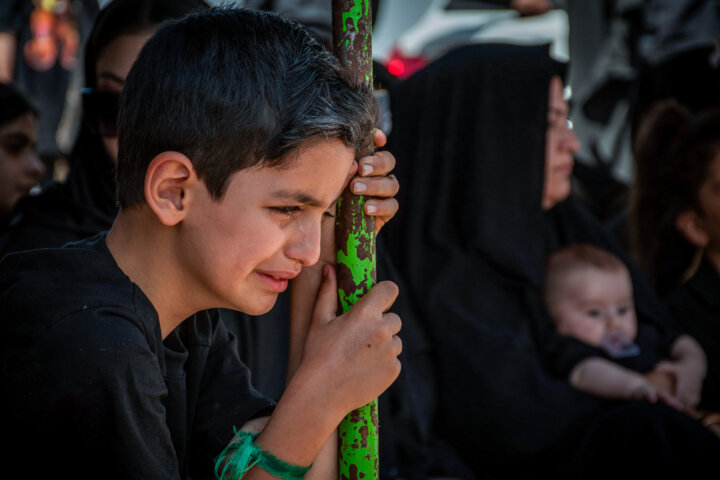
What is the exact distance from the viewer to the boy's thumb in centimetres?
154

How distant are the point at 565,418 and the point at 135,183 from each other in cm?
206

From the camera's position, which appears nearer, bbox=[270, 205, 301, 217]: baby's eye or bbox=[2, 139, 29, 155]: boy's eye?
bbox=[270, 205, 301, 217]: baby's eye

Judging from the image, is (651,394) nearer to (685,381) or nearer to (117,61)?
(685,381)

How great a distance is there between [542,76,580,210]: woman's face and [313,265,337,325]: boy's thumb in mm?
1979

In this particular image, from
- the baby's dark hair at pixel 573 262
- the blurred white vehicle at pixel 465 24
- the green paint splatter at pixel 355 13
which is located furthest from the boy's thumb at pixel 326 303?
the blurred white vehicle at pixel 465 24

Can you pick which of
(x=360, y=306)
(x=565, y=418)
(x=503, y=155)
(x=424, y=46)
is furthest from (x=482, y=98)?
(x=424, y=46)

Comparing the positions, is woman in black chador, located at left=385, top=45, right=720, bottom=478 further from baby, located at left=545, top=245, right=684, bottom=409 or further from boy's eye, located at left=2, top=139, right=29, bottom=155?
boy's eye, located at left=2, top=139, right=29, bottom=155

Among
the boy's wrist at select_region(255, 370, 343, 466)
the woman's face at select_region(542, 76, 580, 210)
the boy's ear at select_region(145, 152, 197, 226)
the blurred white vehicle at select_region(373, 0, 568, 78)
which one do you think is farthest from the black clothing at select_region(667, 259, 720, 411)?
the boy's ear at select_region(145, 152, 197, 226)

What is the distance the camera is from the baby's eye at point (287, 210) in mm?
1403

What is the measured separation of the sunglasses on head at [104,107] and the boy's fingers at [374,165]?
1156mm

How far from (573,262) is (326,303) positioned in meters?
2.08

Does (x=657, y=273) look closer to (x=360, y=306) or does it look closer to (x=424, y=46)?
(x=360, y=306)

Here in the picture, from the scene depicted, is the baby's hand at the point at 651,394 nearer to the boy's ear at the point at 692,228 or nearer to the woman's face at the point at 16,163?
the boy's ear at the point at 692,228

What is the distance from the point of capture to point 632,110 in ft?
18.6
